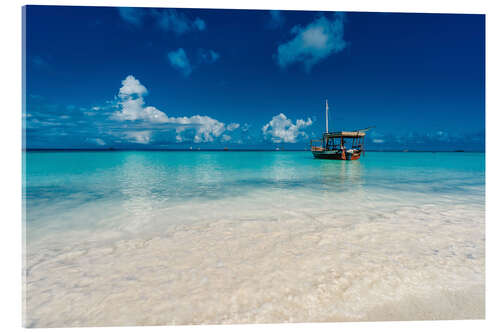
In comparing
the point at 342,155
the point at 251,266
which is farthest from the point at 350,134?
the point at 251,266

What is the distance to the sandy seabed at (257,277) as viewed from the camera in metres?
2.31

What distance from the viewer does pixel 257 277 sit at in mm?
2791

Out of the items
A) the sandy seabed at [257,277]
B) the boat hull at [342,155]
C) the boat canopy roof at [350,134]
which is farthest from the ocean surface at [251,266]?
the boat hull at [342,155]

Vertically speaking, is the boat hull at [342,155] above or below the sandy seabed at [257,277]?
above

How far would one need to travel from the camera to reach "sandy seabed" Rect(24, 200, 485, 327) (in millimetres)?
2314

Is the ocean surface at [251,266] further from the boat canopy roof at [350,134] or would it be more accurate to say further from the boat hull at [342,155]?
the boat hull at [342,155]

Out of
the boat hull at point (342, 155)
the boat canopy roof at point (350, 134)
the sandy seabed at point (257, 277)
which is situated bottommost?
the sandy seabed at point (257, 277)

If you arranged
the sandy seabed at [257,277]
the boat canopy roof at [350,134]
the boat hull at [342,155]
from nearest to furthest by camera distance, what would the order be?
1. the sandy seabed at [257,277]
2. the boat canopy roof at [350,134]
3. the boat hull at [342,155]

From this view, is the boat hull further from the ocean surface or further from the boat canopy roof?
the ocean surface

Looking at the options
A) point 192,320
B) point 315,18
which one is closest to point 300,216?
point 192,320

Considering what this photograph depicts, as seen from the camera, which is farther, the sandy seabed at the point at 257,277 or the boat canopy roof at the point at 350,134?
the boat canopy roof at the point at 350,134

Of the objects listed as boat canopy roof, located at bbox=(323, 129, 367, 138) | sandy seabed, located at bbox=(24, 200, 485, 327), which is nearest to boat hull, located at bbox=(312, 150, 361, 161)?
boat canopy roof, located at bbox=(323, 129, 367, 138)

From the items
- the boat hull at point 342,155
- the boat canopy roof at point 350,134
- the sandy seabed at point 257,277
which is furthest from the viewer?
the boat hull at point 342,155
